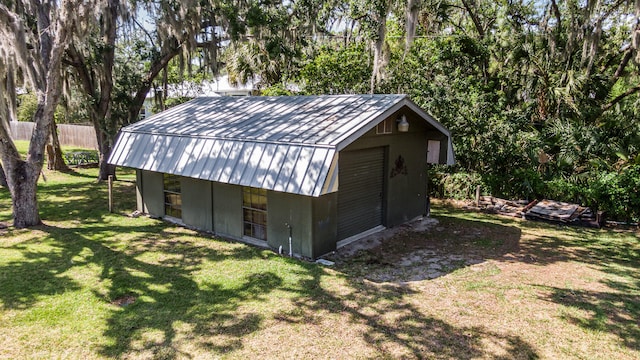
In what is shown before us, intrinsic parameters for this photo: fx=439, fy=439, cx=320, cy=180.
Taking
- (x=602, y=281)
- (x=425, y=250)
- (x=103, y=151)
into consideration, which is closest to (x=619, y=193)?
(x=602, y=281)

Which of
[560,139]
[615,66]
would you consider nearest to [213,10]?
[560,139]

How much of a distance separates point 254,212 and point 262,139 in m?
1.67

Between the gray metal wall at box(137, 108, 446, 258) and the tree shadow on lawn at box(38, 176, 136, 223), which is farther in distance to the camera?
the tree shadow on lawn at box(38, 176, 136, 223)

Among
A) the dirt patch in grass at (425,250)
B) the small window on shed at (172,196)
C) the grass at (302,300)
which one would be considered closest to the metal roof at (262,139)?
the small window on shed at (172,196)

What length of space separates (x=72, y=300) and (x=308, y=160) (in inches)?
174

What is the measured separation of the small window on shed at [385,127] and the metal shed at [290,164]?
0.14 ft

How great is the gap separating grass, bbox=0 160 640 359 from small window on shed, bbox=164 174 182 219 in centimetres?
94

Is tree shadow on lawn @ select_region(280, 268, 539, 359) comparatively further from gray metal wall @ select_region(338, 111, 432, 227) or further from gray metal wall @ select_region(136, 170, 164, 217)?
gray metal wall @ select_region(136, 170, 164, 217)

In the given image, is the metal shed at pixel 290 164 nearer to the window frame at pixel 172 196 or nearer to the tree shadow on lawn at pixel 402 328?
the window frame at pixel 172 196

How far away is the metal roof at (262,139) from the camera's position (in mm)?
8047

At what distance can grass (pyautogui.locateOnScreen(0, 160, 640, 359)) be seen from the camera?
5.55m

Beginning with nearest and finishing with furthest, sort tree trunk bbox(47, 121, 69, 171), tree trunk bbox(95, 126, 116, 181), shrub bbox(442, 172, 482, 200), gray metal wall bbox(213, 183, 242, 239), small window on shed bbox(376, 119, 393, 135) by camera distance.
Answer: gray metal wall bbox(213, 183, 242, 239), small window on shed bbox(376, 119, 393, 135), shrub bbox(442, 172, 482, 200), tree trunk bbox(95, 126, 116, 181), tree trunk bbox(47, 121, 69, 171)

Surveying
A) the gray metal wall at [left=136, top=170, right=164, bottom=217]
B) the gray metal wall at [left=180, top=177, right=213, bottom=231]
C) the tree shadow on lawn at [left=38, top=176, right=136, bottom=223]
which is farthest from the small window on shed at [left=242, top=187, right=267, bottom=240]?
the tree shadow on lawn at [left=38, top=176, right=136, bottom=223]

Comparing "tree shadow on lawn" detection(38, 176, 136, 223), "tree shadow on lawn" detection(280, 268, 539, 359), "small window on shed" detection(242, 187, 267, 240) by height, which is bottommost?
"tree shadow on lawn" detection(280, 268, 539, 359)
